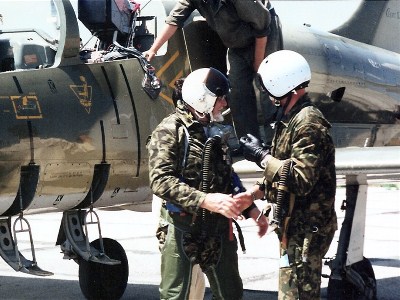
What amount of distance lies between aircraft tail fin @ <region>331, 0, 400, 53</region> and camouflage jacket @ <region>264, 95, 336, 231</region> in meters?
5.70

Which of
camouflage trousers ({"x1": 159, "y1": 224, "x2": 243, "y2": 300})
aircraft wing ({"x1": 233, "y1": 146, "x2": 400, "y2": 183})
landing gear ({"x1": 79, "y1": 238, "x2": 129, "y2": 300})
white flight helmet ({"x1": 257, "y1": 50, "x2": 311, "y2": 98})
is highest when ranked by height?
white flight helmet ({"x1": 257, "y1": 50, "x2": 311, "y2": 98})

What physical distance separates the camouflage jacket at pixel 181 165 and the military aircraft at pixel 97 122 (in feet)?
4.66

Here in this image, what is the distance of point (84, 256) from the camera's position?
22.2ft

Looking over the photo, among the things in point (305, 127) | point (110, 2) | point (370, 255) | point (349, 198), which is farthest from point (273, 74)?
point (370, 255)

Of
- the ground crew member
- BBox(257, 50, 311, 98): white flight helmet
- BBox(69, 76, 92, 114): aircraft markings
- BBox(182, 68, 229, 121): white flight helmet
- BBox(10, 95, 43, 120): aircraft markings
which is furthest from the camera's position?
the ground crew member

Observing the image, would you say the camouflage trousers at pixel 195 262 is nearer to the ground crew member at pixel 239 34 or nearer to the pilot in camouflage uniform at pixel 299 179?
the pilot in camouflage uniform at pixel 299 179

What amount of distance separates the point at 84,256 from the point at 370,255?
523cm

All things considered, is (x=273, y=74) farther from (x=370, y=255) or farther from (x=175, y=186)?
(x=370, y=255)

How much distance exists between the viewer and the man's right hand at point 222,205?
4.61 meters

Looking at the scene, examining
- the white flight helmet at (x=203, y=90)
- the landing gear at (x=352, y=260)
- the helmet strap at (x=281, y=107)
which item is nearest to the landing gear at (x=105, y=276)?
the landing gear at (x=352, y=260)

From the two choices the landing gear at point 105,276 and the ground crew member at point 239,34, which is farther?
the landing gear at point 105,276

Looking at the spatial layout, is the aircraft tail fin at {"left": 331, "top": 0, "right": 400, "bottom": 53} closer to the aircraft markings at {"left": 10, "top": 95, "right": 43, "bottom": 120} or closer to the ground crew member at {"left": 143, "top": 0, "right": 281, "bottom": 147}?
the ground crew member at {"left": 143, "top": 0, "right": 281, "bottom": 147}

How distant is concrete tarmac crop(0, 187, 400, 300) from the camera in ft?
27.8

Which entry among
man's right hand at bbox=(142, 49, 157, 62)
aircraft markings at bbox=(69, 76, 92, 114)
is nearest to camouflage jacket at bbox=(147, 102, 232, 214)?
aircraft markings at bbox=(69, 76, 92, 114)
